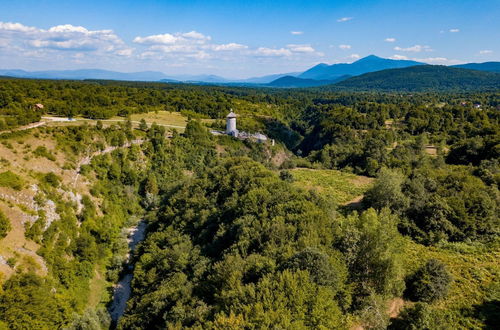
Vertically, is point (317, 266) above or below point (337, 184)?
above

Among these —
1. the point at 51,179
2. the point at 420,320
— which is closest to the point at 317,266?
the point at 420,320

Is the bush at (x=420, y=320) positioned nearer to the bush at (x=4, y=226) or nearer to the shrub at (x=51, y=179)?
the bush at (x=4, y=226)

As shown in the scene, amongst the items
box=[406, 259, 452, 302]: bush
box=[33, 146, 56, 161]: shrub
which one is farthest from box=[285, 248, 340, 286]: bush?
box=[33, 146, 56, 161]: shrub

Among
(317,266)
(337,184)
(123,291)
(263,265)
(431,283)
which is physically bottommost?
(123,291)

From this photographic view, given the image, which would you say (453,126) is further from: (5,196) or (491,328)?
(5,196)

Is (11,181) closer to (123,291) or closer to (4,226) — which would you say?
(4,226)

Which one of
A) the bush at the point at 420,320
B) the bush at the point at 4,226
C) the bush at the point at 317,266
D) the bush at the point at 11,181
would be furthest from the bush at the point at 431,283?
the bush at the point at 11,181
